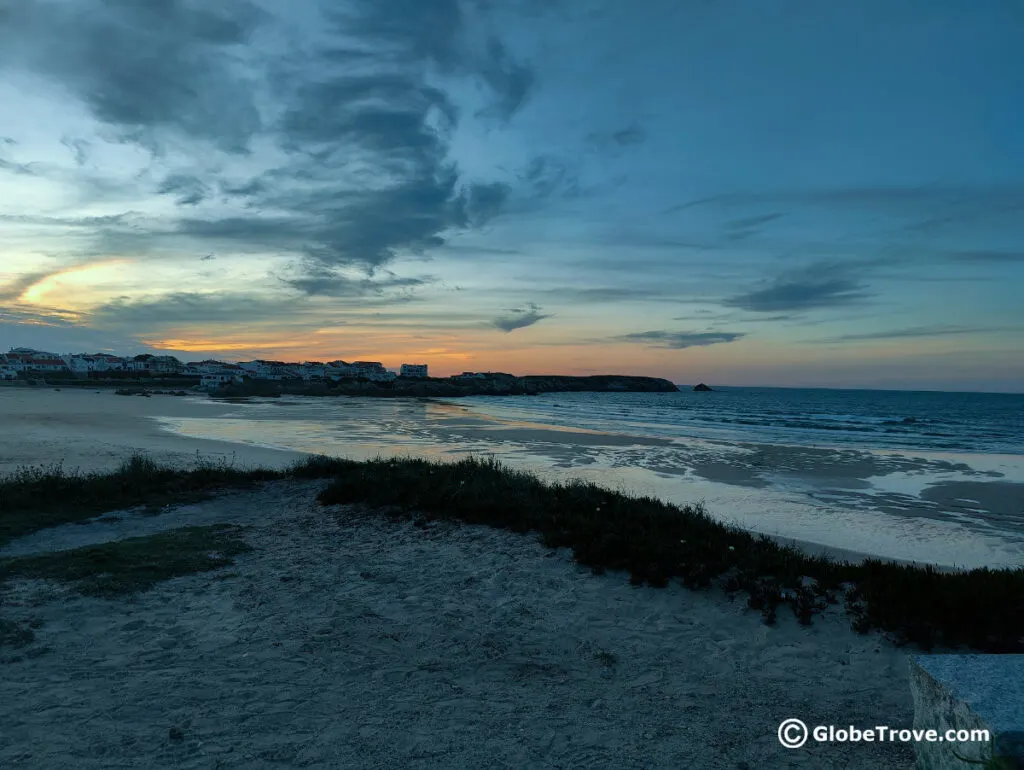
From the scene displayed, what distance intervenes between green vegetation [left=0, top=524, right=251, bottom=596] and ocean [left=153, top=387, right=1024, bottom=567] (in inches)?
397

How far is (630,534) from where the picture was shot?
357 inches

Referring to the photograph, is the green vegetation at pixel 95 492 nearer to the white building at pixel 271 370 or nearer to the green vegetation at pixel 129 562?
the green vegetation at pixel 129 562

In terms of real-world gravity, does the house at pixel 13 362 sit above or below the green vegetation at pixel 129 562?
above

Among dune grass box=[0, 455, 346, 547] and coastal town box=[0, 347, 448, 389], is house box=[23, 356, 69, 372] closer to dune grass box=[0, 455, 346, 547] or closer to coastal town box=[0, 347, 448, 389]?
coastal town box=[0, 347, 448, 389]

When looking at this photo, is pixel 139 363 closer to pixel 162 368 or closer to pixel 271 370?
pixel 162 368

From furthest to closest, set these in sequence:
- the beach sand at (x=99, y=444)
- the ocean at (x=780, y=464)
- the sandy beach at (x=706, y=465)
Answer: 1. the beach sand at (x=99, y=444)
2. the ocean at (x=780, y=464)
3. the sandy beach at (x=706, y=465)

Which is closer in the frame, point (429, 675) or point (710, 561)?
point (429, 675)

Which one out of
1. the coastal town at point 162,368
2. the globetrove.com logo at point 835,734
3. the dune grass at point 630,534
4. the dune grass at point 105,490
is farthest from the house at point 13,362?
the globetrove.com logo at point 835,734

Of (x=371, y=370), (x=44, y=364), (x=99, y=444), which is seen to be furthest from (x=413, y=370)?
(x=99, y=444)

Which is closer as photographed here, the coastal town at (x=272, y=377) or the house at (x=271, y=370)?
the coastal town at (x=272, y=377)

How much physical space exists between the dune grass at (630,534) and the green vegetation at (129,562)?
1.14 ft

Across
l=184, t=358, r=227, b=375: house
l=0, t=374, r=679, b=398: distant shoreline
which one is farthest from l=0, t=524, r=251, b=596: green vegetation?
l=184, t=358, r=227, b=375: house

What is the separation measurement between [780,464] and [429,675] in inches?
800

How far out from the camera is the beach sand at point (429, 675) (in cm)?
433
